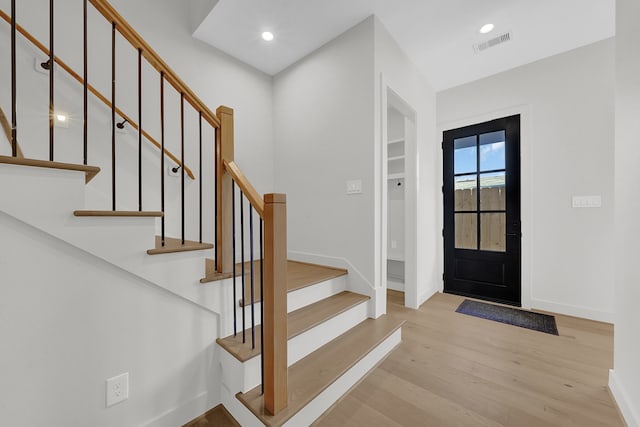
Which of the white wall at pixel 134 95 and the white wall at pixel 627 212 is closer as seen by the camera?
the white wall at pixel 627 212

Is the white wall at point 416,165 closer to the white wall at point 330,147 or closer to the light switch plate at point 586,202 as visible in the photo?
the white wall at point 330,147

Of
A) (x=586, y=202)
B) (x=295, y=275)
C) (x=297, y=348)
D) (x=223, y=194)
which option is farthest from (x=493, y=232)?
(x=223, y=194)

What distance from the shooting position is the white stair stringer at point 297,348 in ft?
4.49

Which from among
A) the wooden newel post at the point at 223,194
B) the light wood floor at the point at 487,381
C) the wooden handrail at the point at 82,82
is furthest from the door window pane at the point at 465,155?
the wooden handrail at the point at 82,82

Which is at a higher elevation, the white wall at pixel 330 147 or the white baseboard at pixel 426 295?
the white wall at pixel 330 147

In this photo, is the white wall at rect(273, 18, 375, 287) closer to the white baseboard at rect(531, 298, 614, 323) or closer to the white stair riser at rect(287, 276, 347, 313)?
the white stair riser at rect(287, 276, 347, 313)

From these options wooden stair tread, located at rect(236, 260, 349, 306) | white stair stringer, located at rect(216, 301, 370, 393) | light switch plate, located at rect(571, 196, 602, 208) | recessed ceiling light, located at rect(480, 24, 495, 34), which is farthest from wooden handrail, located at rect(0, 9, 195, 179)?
light switch plate, located at rect(571, 196, 602, 208)

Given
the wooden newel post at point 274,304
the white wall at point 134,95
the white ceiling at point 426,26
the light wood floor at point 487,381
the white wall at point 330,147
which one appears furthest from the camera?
the white wall at point 330,147

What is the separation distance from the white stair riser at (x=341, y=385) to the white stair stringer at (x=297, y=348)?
283mm

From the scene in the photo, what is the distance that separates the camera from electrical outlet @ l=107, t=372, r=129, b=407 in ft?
3.95

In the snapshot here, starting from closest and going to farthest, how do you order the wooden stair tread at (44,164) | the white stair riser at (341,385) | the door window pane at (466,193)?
the wooden stair tread at (44,164) → the white stair riser at (341,385) → the door window pane at (466,193)

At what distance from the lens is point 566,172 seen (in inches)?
110

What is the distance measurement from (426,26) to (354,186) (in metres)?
1.70

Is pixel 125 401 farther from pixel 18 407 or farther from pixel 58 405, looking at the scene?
pixel 18 407
